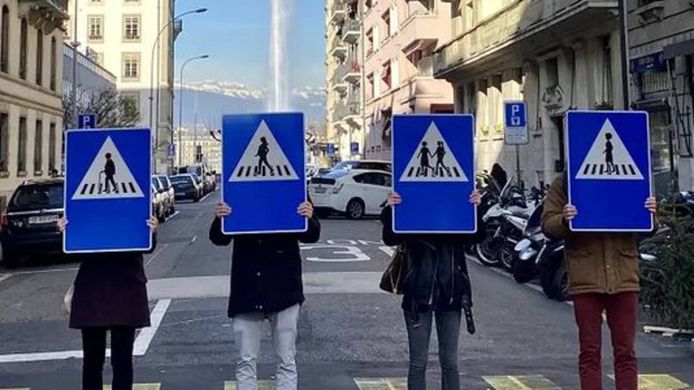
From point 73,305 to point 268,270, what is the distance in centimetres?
126

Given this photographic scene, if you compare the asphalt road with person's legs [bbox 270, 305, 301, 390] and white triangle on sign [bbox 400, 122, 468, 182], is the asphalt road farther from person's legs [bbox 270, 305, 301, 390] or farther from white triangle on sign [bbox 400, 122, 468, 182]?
white triangle on sign [bbox 400, 122, 468, 182]

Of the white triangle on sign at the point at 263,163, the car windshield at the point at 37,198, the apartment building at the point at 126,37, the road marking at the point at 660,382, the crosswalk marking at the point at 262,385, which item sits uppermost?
the apartment building at the point at 126,37

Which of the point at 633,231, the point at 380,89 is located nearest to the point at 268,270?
the point at 633,231

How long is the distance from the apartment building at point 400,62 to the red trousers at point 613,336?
2639 centimetres

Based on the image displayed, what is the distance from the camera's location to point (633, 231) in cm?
568

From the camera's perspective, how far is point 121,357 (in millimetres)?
5273

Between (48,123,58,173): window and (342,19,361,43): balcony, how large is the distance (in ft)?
99.1

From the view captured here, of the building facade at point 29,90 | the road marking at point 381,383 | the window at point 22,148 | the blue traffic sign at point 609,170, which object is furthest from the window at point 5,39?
the blue traffic sign at point 609,170

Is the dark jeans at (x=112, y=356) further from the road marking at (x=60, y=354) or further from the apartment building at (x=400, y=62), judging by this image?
the apartment building at (x=400, y=62)

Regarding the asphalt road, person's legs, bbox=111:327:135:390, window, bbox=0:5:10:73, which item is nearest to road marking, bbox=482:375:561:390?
the asphalt road

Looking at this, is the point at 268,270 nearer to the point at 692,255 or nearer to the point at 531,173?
the point at 692,255

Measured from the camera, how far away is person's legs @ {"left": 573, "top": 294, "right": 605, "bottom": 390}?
5523 millimetres

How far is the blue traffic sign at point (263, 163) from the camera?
5410 mm

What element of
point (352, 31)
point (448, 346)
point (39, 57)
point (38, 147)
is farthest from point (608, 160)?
point (352, 31)
